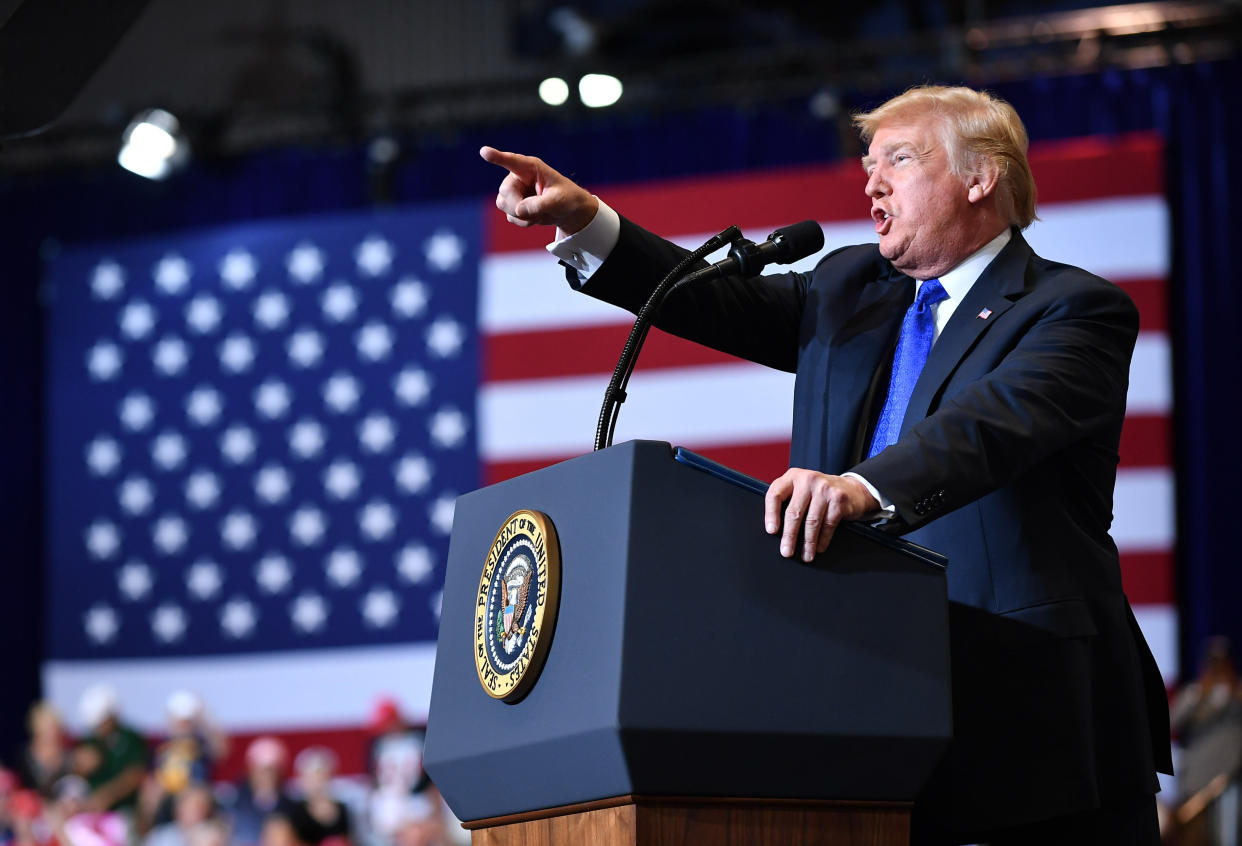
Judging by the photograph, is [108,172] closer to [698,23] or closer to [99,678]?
[99,678]

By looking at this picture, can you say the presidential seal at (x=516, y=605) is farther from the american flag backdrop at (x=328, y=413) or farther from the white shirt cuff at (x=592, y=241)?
the american flag backdrop at (x=328, y=413)

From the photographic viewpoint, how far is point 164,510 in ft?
28.0

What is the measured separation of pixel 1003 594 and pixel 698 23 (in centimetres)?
747

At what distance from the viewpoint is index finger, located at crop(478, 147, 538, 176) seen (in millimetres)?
1457

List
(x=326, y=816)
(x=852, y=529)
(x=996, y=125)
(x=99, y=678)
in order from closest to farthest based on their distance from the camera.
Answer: (x=852, y=529), (x=996, y=125), (x=326, y=816), (x=99, y=678)

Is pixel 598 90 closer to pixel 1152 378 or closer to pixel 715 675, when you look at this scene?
pixel 1152 378

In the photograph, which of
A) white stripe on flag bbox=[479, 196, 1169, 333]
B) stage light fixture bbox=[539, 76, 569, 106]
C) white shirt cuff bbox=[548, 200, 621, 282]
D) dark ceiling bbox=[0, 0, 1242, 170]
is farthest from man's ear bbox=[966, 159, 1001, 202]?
stage light fixture bbox=[539, 76, 569, 106]

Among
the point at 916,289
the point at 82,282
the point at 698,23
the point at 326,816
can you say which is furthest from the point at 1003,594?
the point at 82,282

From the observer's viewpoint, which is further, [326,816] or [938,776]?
[326,816]

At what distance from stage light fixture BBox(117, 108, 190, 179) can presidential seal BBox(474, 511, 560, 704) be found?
777cm

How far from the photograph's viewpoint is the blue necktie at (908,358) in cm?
156

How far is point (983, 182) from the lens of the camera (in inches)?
63.4

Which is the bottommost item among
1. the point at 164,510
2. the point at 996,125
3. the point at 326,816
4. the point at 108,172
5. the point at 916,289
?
the point at 326,816

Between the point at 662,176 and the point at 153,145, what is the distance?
2.87m
